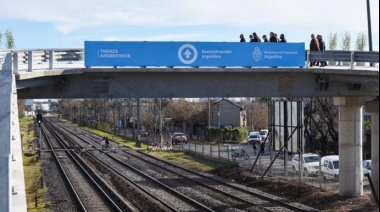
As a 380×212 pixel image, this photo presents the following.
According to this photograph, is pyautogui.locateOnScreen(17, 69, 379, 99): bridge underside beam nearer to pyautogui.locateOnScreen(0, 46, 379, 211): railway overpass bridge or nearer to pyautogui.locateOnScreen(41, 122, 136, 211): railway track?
pyautogui.locateOnScreen(0, 46, 379, 211): railway overpass bridge

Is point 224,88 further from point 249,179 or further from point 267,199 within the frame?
point 249,179

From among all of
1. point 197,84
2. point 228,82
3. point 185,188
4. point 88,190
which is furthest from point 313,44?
point 88,190

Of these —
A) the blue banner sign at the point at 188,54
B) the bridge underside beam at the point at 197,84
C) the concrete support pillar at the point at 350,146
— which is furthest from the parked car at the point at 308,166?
the blue banner sign at the point at 188,54

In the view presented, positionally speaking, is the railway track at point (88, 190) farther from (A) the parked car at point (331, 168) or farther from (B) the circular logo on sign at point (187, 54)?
(A) the parked car at point (331, 168)

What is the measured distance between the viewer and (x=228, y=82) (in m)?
24.3

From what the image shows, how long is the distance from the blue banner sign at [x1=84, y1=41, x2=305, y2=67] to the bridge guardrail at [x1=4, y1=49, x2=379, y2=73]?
33.9 inches

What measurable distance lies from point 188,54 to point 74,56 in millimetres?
4381

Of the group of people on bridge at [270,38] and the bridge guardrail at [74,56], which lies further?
the group of people on bridge at [270,38]

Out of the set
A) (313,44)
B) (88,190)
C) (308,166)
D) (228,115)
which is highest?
(313,44)

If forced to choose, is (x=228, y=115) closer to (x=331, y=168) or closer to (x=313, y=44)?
(x=331, y=168)

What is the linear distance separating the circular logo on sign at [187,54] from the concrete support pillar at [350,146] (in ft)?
22.0

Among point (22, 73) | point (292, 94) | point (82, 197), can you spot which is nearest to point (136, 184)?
point (82, 197)

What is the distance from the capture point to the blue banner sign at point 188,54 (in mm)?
23172

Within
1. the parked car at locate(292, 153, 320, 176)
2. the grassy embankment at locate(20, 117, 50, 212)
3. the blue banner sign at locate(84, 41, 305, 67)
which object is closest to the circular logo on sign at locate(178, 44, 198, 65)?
the blue banner sign at locate(84, 41, 305, 67)
